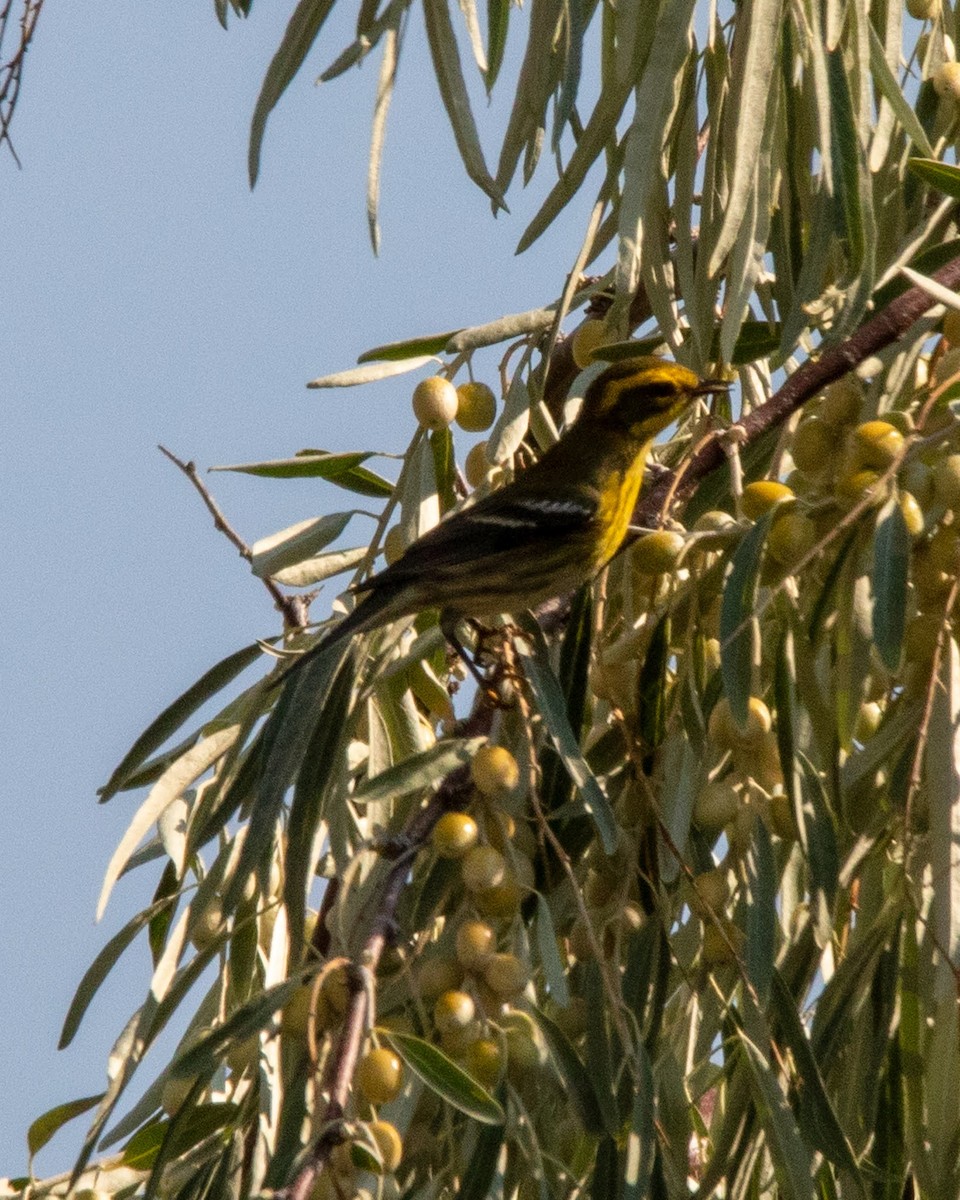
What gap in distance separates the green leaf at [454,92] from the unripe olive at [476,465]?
14.7 inches

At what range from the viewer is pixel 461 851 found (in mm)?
2281

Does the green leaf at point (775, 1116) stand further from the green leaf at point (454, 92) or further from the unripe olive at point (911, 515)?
the green leaf at point (454, 92)

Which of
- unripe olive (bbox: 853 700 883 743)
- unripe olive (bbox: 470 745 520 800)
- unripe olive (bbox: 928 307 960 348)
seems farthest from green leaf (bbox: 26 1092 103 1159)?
unripe olive (bbox: 928 307 960 348)

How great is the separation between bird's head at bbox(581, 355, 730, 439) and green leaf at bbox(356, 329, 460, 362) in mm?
323

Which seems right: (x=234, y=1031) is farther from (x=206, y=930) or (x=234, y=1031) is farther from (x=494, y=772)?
(x=494, y=772)

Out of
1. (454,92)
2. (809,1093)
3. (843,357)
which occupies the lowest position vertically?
(809,1093)

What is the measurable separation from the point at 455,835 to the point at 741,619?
1.45 ft

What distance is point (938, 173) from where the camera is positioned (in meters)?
2.49

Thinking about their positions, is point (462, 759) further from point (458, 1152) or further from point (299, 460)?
point (299, 460)

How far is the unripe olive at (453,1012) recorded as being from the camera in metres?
2.16

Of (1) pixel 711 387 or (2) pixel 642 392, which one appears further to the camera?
(2) pixel 642 392

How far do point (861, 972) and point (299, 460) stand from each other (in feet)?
4.15

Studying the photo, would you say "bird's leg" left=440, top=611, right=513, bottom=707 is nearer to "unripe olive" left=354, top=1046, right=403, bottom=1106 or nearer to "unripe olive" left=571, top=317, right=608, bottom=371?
"unripe olive" left=571, top=317, right=608, bottom=371

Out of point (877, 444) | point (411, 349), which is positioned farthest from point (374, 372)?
point (877, 444)
